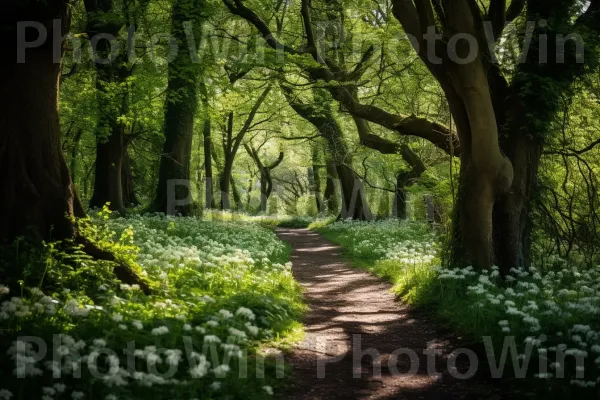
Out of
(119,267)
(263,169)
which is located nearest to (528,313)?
(119,267)

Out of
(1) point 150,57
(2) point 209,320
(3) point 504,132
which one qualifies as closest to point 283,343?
(2) point 209,320

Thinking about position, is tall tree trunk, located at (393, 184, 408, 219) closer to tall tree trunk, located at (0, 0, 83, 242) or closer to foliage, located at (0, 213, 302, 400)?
foliage, located at (0, 213, 302, 400)

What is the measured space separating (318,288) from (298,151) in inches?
1559

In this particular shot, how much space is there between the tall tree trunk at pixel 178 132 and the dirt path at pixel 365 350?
8760mm

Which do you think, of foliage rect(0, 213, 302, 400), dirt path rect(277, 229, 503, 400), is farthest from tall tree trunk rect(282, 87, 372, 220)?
foliage rect(0, 213, 302, 400)

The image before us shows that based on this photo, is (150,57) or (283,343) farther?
(150,57)

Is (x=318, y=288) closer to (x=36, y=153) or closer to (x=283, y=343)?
(x=283, y=343)

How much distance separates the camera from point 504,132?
11.0 metres

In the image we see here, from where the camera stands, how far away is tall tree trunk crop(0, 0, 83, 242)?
6750mm

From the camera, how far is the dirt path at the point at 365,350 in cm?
562

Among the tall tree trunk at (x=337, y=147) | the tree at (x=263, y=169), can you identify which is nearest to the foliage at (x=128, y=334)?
the tall tree trunk at (x=337, y=147)

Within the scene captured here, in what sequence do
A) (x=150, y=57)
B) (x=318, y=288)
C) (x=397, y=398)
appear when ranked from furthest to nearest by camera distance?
(x=150, y=57)
(x=318, y=288)
(x=397, y=398)
